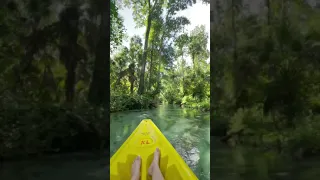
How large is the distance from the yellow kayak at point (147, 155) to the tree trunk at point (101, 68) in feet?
1.20

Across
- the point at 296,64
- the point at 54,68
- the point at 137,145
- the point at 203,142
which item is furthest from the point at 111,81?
the point at 296,64

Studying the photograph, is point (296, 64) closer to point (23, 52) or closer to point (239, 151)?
point (239, 151)

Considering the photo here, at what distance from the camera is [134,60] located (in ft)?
5.86

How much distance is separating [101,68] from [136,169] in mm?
739

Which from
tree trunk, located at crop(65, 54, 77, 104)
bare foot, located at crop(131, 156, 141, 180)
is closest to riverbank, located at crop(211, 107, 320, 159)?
bare foot, located at crop(131, 156, 141, 180)

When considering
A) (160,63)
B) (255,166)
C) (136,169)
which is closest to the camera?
(255,166)

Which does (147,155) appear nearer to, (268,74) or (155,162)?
(155,162)

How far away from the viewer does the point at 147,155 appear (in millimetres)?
1739

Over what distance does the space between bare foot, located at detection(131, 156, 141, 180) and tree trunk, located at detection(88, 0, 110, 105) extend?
479mm

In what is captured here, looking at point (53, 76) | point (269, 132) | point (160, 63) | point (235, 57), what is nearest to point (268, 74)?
point (235, 57)

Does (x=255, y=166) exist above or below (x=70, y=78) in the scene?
below

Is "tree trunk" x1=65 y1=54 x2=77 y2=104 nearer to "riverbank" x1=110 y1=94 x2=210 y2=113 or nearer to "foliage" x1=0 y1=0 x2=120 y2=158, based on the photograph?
"foliage" x1=0 y1=0 x2=120 y2=158

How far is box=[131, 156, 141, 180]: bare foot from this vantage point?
1671mm

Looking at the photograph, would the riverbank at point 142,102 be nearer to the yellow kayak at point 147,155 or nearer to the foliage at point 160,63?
the foliage at point 160,63
